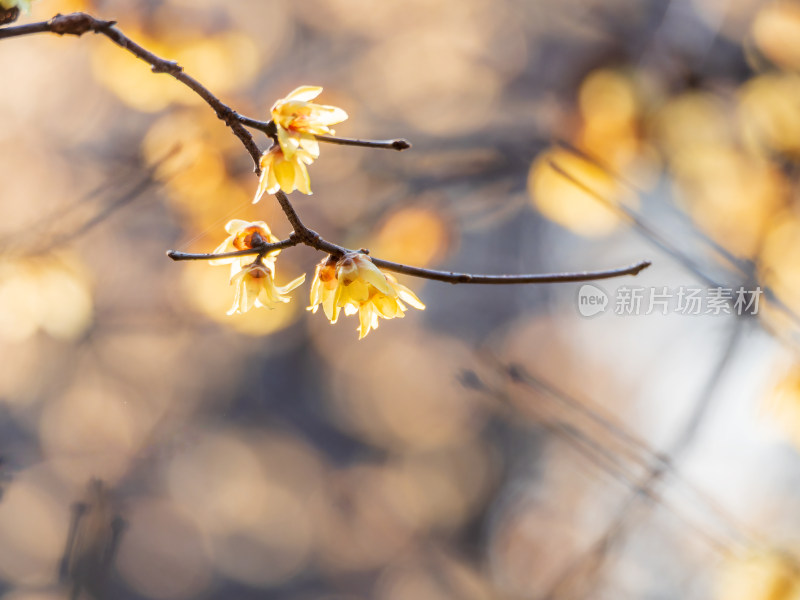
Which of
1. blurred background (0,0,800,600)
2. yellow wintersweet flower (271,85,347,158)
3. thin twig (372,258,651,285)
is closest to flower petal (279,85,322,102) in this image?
yellow wintersweet flower (271,85,347,158)

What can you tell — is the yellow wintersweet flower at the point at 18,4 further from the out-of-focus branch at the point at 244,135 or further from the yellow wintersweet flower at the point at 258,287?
the yellow wintersweet flower at the point at 258,287

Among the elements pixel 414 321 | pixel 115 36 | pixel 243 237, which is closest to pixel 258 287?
pixel 243 237

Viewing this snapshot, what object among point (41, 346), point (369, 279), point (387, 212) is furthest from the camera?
point (41, 346)

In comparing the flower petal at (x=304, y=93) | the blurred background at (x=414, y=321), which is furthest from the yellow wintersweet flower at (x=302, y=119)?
the blurred background at (x=414, y=321)

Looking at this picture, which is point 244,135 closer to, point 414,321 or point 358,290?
point 358,290

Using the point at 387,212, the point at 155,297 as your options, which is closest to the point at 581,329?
the point at 387,212

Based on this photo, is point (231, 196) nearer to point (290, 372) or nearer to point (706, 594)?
point (290, 372)

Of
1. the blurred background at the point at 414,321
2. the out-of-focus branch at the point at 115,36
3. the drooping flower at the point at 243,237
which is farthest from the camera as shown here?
the blurred background at the point at 414,321
